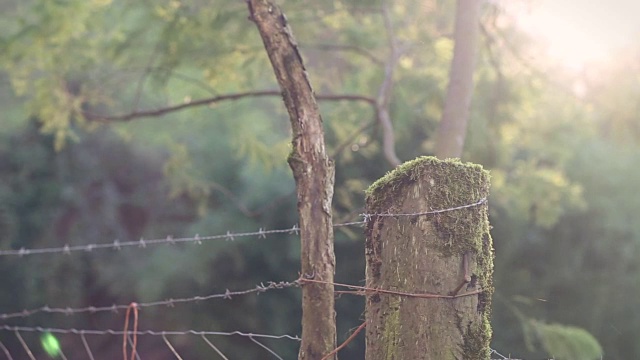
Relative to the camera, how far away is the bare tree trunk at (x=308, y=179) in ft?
6.79

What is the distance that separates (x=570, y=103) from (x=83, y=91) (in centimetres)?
571

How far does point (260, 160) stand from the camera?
768 cm

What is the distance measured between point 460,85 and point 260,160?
10.4 feet

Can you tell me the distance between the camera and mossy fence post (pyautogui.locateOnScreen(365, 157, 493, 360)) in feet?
5.55

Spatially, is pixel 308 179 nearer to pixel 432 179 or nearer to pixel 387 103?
pixel 432 179

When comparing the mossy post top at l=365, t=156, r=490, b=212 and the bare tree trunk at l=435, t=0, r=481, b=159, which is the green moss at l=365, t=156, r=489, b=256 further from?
the bare tree trunk at l=435, t=0, r=481, b=159

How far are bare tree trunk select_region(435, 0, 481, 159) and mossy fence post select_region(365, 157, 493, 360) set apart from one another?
10.4ft

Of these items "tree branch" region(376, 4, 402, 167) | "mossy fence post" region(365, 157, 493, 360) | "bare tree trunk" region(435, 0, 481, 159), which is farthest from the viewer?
"tree branch" region(376, 4, 402, 167)

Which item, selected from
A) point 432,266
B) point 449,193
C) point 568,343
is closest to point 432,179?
point 449,193

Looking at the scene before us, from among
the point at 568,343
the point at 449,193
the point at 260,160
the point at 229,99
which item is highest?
the point at 229,99

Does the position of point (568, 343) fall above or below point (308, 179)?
below

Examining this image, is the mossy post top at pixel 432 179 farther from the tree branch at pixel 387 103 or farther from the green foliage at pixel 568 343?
the green foliage at pixel 568 343

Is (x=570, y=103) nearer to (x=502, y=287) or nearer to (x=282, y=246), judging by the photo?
(x=502, y=287)

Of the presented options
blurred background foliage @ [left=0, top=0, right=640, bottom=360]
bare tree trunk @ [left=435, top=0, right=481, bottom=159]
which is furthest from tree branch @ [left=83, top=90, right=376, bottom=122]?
bare tree trunk @ [left=435, top=0, right=481, bottom=159]
